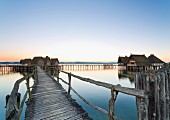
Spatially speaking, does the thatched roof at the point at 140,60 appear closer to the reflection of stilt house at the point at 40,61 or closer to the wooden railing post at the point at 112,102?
the reflection of stilt house at the point at 40,61

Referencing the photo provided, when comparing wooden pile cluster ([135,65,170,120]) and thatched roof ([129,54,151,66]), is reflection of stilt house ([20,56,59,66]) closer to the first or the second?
thatched roof ([129,54,151,66])

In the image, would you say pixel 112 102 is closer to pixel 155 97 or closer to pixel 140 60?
pixel 155 97

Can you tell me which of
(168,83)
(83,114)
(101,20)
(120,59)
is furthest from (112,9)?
(120,59)

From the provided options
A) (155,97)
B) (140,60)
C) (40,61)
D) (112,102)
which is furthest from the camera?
(40,61)

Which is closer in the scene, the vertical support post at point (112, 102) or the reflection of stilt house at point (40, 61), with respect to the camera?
the vertical support post at point (112, 102)

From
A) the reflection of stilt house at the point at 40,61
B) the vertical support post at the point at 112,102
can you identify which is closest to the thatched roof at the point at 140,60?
the reflection of stilt house at the point at 40,61

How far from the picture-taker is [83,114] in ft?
15.4

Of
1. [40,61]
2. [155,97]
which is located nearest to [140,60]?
[40,61]

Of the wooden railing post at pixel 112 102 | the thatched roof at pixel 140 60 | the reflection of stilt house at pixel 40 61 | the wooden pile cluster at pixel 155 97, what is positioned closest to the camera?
the wooden pile cluster at pixel 155 97

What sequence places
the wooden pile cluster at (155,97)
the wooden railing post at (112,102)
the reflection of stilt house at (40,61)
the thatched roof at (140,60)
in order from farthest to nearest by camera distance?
1. the reflection of stilt house at (40,61)
2. the thatched roof at (140,60)
3. the wooden railing post at (112,102)
4. the wooden pile cluster at (155,97)

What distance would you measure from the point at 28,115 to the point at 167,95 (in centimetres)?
424

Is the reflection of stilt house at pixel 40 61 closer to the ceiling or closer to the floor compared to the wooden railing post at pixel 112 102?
closer to the ceiling

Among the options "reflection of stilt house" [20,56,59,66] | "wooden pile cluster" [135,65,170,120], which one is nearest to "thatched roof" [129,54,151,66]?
"reflection of stilt house" [20,56,59,66]

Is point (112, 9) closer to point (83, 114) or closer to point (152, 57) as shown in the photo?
point (83, 114)
